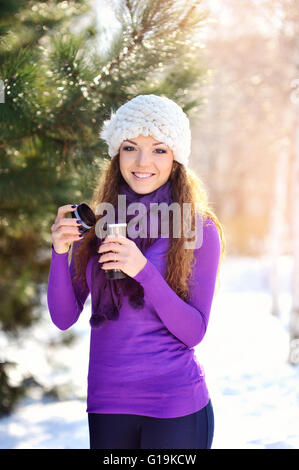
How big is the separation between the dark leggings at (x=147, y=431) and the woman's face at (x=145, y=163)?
800 millimetres

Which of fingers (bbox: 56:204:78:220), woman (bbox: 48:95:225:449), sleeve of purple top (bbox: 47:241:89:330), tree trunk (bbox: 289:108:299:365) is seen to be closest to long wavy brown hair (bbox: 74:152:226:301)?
woman (bbox: 48:95:225:449)

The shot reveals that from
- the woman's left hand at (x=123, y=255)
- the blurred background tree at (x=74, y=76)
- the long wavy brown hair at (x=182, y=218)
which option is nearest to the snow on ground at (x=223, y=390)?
the long wavy brown hair at (x=182, y=218)

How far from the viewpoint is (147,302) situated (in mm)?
1752

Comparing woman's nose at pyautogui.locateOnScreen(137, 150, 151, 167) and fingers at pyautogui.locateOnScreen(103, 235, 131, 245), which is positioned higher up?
woman's nose at pyautogui.locateOnScreen(137, 150, 151, 167)

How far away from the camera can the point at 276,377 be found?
5.46 m

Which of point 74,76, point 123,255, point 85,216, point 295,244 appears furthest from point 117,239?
point 295,244

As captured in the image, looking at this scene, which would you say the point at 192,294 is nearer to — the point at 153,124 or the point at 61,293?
the point at 61,293

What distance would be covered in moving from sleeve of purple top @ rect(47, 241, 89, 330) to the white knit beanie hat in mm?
513

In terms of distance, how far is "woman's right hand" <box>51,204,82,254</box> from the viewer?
1.74 m

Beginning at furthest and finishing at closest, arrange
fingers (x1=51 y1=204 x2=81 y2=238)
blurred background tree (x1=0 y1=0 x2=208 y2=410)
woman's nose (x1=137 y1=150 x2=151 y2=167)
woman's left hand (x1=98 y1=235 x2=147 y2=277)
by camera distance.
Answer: blurred background tree (x1=0 y1=0 x2=208 y2=410) → woman's nose (x1=137 y1=150 x2=151 y2=167) → fingers (x1=51 y1=204 x2=81 y2=238) → woman's left hand (x1=98 y1=235 x2=147 y2=277)

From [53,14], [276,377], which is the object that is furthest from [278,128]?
[53,14]

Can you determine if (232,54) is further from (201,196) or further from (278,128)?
(201,196)

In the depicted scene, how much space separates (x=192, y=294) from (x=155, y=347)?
0.71 ft

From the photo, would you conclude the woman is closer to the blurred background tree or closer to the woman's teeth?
the woman's teeth
